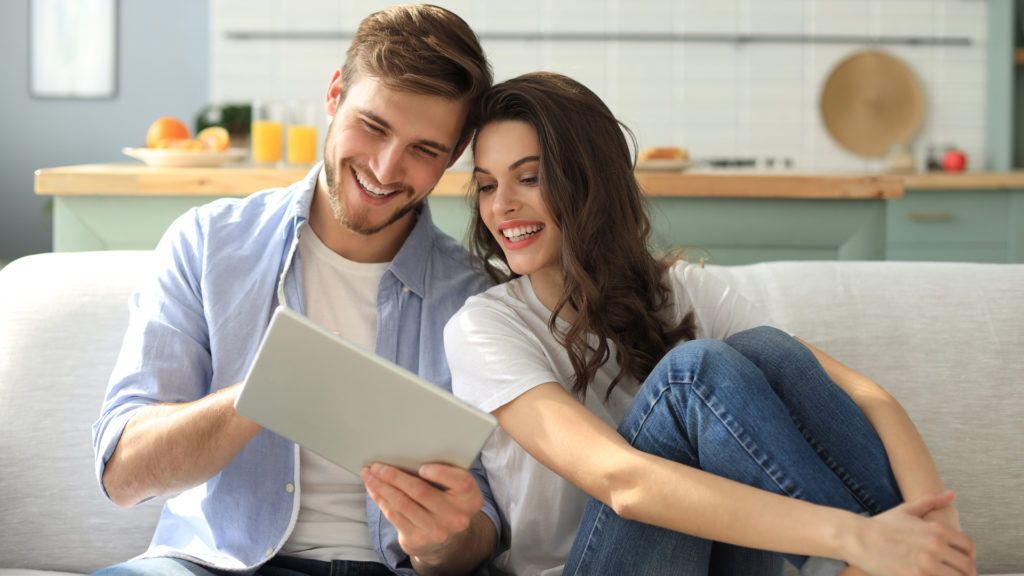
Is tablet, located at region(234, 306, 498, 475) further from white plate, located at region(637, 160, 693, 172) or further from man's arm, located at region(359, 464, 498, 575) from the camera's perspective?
white plate, located at region(637, 160, 693, 172)

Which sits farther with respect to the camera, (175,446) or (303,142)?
(303,142)

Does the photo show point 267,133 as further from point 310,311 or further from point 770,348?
point 770,348

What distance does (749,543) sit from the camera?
4.44ft

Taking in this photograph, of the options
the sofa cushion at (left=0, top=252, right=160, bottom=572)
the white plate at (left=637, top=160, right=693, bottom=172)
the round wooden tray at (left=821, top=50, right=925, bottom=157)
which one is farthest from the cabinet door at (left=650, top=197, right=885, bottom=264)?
the round wooden tray at (left=821, top=50, right=925, bottom=157)

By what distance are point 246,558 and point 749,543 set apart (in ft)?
2.30

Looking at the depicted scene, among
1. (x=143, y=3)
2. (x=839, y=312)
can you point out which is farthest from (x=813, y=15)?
(x=839, y=312)

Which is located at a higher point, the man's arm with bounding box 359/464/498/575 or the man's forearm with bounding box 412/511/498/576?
the man's arm with bounding box 359/464/498/575

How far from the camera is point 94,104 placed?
5344 mm

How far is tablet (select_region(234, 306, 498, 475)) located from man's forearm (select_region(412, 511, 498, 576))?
0.28 metres

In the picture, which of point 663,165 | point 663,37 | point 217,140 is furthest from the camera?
point 663,37

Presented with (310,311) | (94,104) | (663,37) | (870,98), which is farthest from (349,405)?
(94,104)

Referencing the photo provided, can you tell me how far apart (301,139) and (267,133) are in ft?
0.60

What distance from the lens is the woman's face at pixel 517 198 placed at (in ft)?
5.38

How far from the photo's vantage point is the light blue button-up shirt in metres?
1.59
